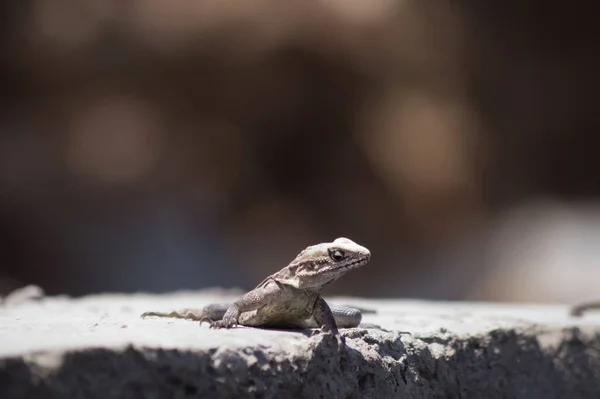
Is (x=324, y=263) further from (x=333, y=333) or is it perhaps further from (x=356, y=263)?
(x=333, y=333)

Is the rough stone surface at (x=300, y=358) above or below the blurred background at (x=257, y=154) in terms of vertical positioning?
below

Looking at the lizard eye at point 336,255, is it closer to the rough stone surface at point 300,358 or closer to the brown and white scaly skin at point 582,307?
the rough stone surface at point 300,358

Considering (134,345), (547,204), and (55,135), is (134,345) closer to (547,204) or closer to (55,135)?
(55,135)

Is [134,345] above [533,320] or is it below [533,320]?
below

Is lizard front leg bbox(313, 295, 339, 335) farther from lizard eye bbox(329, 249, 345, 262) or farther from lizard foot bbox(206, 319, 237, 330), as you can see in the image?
lizard foot bbox(206, 319, 237, 330)

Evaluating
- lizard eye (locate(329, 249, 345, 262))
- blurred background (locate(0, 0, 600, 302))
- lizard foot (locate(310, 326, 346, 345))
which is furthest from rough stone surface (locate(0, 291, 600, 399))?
blurred background (locate(0, 0, 600, 302))

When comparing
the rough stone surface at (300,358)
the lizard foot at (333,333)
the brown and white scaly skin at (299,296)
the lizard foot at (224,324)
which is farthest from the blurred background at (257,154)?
the lizard foot at (333,333)

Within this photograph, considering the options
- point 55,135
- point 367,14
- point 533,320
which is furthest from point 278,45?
point 533,320
